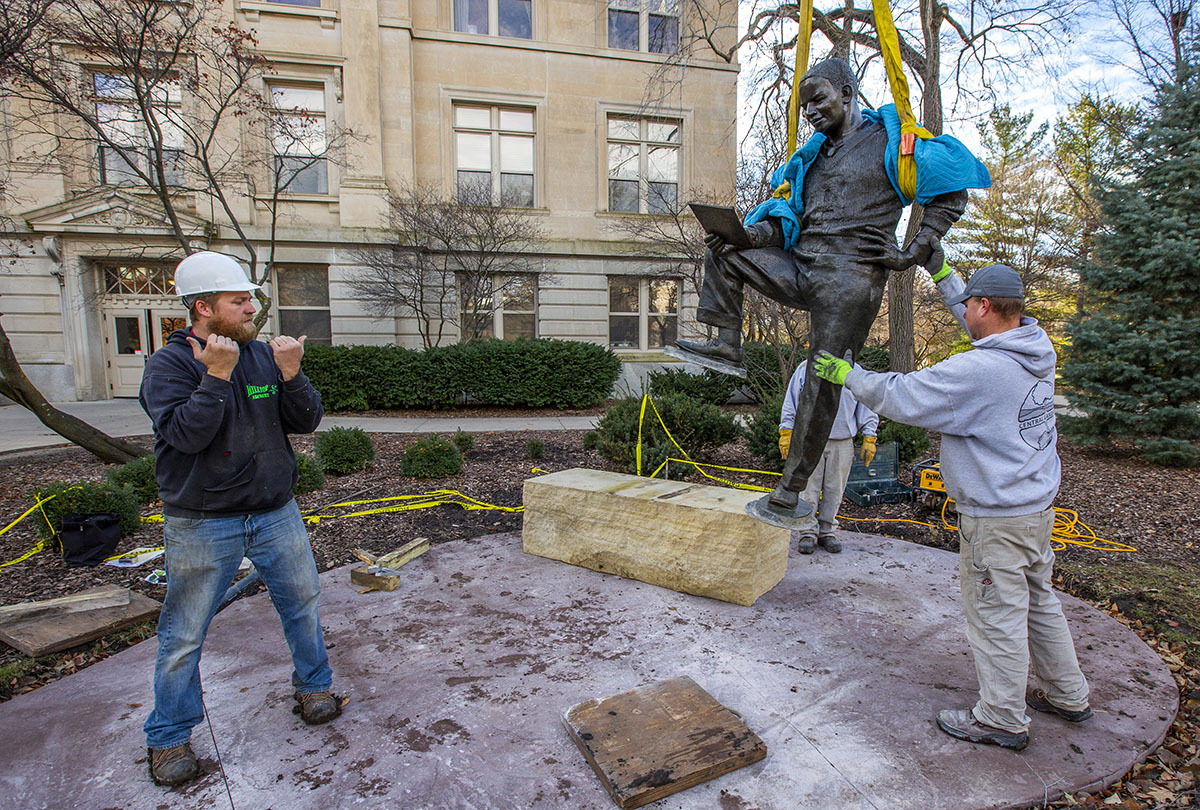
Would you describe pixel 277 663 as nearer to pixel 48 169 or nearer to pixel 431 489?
pixel 431 489

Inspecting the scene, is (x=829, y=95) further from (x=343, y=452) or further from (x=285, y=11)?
(x=285, y=11)

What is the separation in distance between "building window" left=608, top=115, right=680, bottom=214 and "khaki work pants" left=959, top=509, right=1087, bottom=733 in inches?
629

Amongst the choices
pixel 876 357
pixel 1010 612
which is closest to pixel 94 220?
pixel 876 357

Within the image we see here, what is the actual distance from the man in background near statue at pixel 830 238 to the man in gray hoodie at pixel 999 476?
2.21 feet

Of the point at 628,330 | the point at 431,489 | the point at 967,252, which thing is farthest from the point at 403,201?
the point at 967,252

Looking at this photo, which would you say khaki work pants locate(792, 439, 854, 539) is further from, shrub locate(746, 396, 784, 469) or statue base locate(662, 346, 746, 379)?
shrub locate(746, 396, 784, 469)

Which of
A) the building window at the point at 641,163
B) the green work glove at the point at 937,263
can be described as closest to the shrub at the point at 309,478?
the green work glove at the point at 937,263

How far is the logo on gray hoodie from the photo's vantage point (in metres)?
2.37

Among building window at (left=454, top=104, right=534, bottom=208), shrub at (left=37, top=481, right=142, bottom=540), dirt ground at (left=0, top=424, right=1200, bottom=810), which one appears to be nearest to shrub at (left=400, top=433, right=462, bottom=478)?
dirt ground at (left=0, top=424, right=1200, bottom=810)

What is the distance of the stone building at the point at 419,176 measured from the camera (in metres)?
14.5

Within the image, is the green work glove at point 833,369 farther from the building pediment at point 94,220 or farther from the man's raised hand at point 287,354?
the building pediment at point 94,220

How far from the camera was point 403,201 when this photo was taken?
15031 millimetres

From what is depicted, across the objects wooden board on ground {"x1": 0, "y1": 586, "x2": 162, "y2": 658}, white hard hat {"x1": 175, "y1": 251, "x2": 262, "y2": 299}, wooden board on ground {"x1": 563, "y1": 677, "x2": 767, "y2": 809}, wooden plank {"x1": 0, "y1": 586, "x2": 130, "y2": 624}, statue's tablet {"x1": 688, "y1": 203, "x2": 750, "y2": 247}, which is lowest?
wooden board on ground {"x1": 0, "y1": 586, "x2": 162, "y2": 658}

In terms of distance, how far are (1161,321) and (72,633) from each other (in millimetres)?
11219
